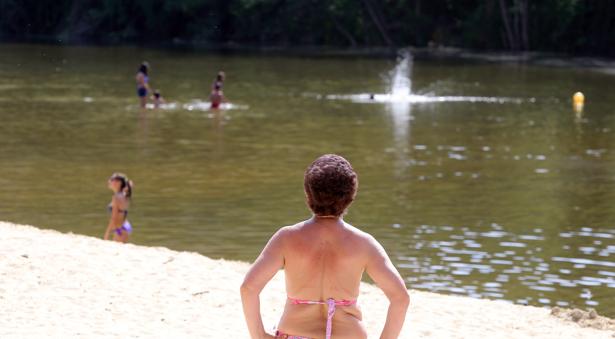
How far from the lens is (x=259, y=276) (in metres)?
4.66

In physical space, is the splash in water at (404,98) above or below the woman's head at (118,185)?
below

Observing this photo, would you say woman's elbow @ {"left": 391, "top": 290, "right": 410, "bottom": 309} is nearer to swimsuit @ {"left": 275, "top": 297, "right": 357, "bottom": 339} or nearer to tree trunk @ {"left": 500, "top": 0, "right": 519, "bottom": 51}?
swimsuit @ {"left": 275, "top": 297, "right": 357, "bottom": 339}

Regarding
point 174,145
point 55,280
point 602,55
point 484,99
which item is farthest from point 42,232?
point 602,55

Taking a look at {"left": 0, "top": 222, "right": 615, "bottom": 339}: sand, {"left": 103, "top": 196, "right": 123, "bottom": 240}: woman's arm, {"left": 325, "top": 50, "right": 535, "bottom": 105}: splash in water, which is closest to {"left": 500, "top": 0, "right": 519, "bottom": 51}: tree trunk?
{"left": 325, "top": 50, "right": 535, "bottom": 105}: splash in water

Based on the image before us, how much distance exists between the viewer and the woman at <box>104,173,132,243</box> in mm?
13594

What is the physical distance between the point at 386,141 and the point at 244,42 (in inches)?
1929

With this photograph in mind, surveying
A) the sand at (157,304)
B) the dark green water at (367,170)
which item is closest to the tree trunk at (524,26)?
the dark green water at (367,170)

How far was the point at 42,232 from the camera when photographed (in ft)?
42.7

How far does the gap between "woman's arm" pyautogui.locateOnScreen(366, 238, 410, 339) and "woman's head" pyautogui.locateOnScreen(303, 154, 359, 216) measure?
0.64 feet

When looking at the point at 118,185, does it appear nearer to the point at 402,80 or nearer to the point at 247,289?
the point at 247,289

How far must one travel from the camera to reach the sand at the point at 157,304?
893 cm

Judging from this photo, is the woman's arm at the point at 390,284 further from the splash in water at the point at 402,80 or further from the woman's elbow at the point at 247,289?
the splash in water at the point at 402,80

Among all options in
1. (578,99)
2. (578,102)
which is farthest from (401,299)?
(578,99)

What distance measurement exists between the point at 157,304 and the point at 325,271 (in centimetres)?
523
